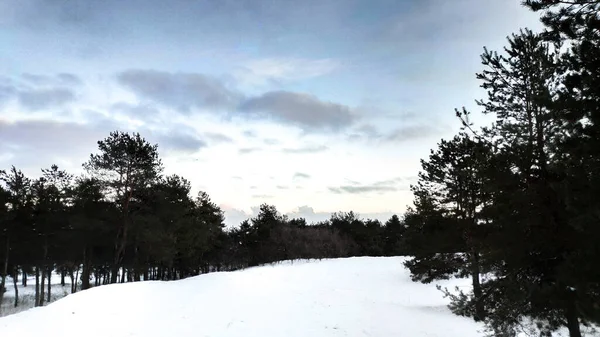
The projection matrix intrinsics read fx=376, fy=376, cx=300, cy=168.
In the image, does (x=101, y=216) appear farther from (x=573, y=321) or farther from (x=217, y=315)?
→ (x=573, y=321)

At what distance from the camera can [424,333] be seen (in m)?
14.9

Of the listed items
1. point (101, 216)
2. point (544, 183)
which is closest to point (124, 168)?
point (101, 216)

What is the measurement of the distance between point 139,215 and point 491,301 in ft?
89.5

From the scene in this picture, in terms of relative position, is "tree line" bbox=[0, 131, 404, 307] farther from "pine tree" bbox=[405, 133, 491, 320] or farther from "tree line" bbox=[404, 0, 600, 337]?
"tree line" bbox=[404, 0, 600, 337]

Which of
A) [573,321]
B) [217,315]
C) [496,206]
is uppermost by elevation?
[496,206]

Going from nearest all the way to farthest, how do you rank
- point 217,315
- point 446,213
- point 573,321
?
point 573,321, point 217,315, point 446,213

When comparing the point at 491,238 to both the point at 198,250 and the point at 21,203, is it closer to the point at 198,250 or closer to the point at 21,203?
the point at 21,203

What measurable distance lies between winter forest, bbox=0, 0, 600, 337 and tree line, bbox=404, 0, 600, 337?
0.03m

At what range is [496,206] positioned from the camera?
10586 mm

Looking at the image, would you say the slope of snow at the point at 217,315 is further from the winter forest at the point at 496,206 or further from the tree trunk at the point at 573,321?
the tree trunk at the point at 573,321

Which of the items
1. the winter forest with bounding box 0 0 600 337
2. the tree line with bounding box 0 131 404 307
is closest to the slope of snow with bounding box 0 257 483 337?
the winter forest with bounding box 0 0 600 337

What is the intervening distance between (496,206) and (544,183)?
1386 millimetres

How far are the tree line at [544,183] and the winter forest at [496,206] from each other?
0.03 m

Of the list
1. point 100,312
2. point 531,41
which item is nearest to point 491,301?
point 531,41
